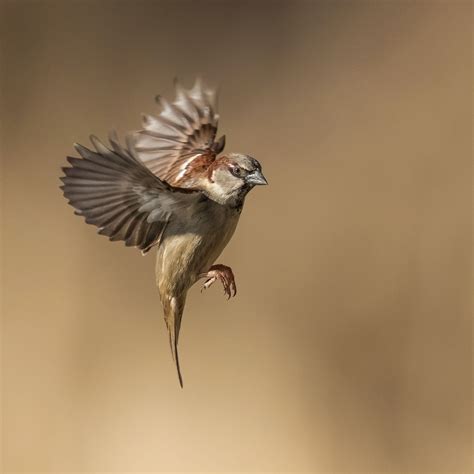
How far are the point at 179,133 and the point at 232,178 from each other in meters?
0.23

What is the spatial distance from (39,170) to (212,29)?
490 mm

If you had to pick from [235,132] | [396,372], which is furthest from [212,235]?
[396,372]

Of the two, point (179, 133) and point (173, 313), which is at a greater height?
point (179, 133)

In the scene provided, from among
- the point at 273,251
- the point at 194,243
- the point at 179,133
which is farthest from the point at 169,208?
the point at 273,251

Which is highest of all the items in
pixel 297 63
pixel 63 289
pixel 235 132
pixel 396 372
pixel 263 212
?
pixel 297 63

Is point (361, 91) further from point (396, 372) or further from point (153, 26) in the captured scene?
point (396, 372)

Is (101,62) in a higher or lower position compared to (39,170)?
higher

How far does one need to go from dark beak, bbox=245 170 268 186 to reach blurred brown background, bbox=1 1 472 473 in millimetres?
1102

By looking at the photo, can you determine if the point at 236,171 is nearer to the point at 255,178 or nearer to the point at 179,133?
the point at 255,178

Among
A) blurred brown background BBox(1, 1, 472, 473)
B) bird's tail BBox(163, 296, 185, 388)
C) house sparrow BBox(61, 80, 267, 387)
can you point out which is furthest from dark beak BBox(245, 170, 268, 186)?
blurred brown background BBox(1, 1, 472, 473)

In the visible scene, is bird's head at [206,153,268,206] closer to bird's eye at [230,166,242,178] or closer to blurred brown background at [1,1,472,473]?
bird's eye at [230,166,242,178]

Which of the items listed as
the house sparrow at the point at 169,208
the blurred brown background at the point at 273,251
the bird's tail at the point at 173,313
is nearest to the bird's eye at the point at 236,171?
the house sparrow at the point at 169,208

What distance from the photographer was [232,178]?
606 millimetres

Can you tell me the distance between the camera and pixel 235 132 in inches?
67.4
